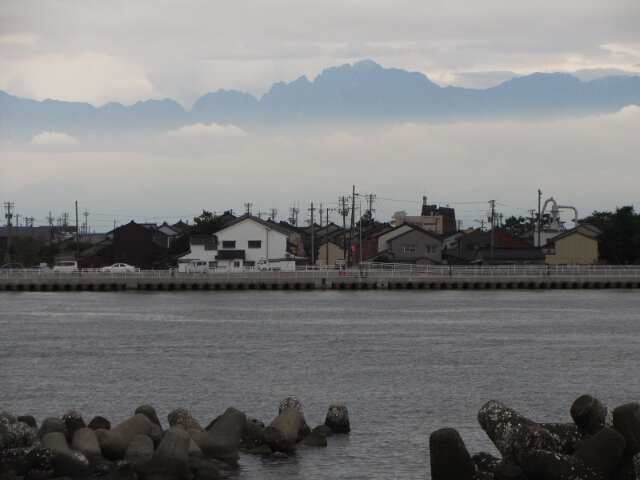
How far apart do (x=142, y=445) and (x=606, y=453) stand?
7.95 metres

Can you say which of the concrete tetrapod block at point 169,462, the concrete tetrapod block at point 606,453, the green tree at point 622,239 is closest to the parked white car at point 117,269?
the green tree at point 622,239

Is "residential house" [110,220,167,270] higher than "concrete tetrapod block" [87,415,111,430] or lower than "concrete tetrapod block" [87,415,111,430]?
higher

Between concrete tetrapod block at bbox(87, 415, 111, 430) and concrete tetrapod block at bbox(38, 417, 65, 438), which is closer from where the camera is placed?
concrete tetrapod block at bbox(38, 417, 65, 438)

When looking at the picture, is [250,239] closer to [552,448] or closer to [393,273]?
[393,273]

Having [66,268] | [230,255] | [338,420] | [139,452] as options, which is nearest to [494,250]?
[230,255]

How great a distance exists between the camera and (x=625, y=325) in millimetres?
49625

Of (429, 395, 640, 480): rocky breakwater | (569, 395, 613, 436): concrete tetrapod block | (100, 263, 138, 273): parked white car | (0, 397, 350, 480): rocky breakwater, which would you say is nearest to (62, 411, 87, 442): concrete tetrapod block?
(0, 397, 350, 480): rocky breakwater

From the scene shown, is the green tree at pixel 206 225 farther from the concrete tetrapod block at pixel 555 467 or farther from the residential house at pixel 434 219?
the concrete tetrapod block at pixel 555 467

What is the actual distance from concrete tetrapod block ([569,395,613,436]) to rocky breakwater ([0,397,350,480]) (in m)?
5.81

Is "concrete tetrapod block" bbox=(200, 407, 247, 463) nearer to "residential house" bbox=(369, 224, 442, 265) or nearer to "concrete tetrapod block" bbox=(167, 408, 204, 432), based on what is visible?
"concrete tetrapod block" bbox=(167, 408, 204, 432)

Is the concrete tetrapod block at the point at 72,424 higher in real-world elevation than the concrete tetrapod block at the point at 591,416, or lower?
lower

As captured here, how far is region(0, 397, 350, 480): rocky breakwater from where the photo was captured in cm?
1647

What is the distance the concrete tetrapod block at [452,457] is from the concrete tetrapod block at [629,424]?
2491mm

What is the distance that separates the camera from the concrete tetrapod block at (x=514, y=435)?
15.7 meters
